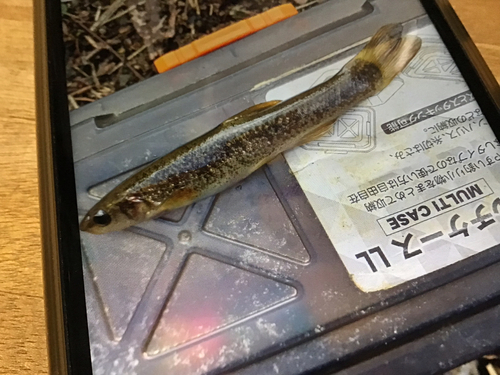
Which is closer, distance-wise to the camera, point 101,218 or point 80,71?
point 101,218

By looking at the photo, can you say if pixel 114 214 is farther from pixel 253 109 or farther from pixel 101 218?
pixel 253 109

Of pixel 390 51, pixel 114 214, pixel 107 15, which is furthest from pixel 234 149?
pixel 107 15

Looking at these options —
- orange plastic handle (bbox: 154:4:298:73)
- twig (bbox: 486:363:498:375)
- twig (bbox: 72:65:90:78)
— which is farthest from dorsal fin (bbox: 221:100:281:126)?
twig (bbox: 486:363:498:375)

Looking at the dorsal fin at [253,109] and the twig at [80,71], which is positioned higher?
the twig at [80,71]

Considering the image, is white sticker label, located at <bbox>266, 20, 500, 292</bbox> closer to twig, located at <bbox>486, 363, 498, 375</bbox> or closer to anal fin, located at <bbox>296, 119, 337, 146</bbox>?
anal fin, located at <bbox>296, 119, 337, 146</bbox>

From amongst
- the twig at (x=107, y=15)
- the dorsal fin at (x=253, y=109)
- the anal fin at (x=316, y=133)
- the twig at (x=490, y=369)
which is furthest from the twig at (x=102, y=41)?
the twig at (x=490, y=369)

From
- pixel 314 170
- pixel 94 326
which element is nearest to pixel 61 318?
pixel 94 326

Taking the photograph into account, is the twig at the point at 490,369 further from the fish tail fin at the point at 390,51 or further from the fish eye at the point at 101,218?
the fish eye at the point at 101,218
